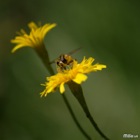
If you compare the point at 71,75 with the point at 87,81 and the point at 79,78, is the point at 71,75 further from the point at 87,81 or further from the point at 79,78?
the point at 87,81

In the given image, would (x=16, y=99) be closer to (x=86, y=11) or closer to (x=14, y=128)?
(x=14, y=128)

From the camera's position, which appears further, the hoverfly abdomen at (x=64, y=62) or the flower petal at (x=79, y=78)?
the hoverfly abdomen at (x=64, y=62)

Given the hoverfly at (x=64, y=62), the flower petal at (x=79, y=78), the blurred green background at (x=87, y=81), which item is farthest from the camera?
the blurred green background at (x=87, y=81)

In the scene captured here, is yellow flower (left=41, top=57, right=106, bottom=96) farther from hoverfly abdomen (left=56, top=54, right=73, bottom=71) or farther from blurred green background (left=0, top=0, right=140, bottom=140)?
blurred green background (left=0, top=0, right=140, bottom=140)

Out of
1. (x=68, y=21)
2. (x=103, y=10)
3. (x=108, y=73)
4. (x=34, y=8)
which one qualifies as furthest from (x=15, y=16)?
(x=108, y=73)

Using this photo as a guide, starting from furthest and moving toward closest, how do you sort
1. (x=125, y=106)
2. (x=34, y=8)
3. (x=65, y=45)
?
(x=34, y=8) → (x=65, y=45) → (x=125, y=106)

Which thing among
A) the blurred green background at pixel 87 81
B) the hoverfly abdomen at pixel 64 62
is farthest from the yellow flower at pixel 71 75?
the blurred green background at pixel 87 81

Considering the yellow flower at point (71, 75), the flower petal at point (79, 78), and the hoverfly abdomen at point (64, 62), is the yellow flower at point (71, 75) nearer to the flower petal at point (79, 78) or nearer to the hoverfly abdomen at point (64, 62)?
the flower petal at point (79, 78)

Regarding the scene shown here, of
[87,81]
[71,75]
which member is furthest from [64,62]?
[87,81]

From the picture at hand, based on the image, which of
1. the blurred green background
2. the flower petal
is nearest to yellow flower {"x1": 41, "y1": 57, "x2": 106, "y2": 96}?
the flower petal
